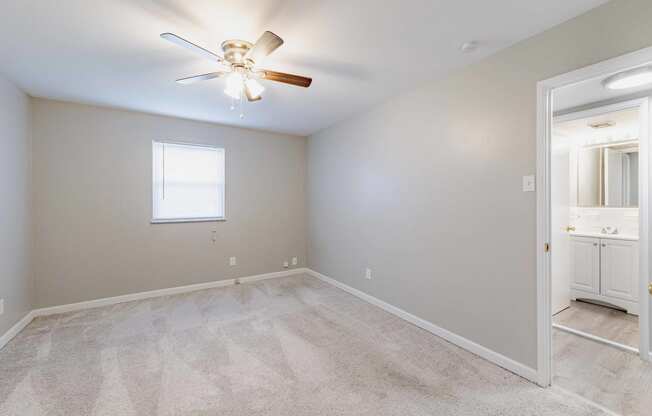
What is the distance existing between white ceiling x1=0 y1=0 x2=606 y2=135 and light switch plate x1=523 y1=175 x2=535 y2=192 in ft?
3.29

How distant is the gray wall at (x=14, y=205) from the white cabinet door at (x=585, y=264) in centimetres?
618

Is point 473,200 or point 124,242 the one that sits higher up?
point 473,200

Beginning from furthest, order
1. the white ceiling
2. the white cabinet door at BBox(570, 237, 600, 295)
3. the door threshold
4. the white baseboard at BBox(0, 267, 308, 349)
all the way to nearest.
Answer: the white cabinet door at BBox(570, 237, 600, 295)
the white baseboard at BBox(0, 267, 308, 349)
the door threshold
the white ceiling

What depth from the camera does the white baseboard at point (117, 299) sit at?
273cm

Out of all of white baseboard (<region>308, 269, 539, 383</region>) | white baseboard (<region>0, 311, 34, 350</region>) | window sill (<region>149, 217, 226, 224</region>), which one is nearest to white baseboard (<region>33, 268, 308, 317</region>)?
white baseboard (<region>0, 311, 34, 350</region>)

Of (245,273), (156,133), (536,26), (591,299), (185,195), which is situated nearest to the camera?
(536,26)

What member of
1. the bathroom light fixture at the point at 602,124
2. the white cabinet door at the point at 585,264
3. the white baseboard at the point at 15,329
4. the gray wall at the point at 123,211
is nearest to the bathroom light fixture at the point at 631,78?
the bathroom light fixture at the point at 602,124

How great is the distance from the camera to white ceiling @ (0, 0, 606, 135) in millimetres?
1694

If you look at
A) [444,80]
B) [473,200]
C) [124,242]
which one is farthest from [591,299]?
[124,242]

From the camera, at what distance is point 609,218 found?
11.5 ft

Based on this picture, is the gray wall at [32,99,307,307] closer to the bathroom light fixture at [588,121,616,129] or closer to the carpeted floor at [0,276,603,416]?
the carpeted floor at [0,276,603,416]

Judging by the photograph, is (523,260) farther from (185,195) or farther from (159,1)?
(185,195)

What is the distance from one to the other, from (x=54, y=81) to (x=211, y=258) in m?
2.63

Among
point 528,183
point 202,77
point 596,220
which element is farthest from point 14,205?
point 596,220
